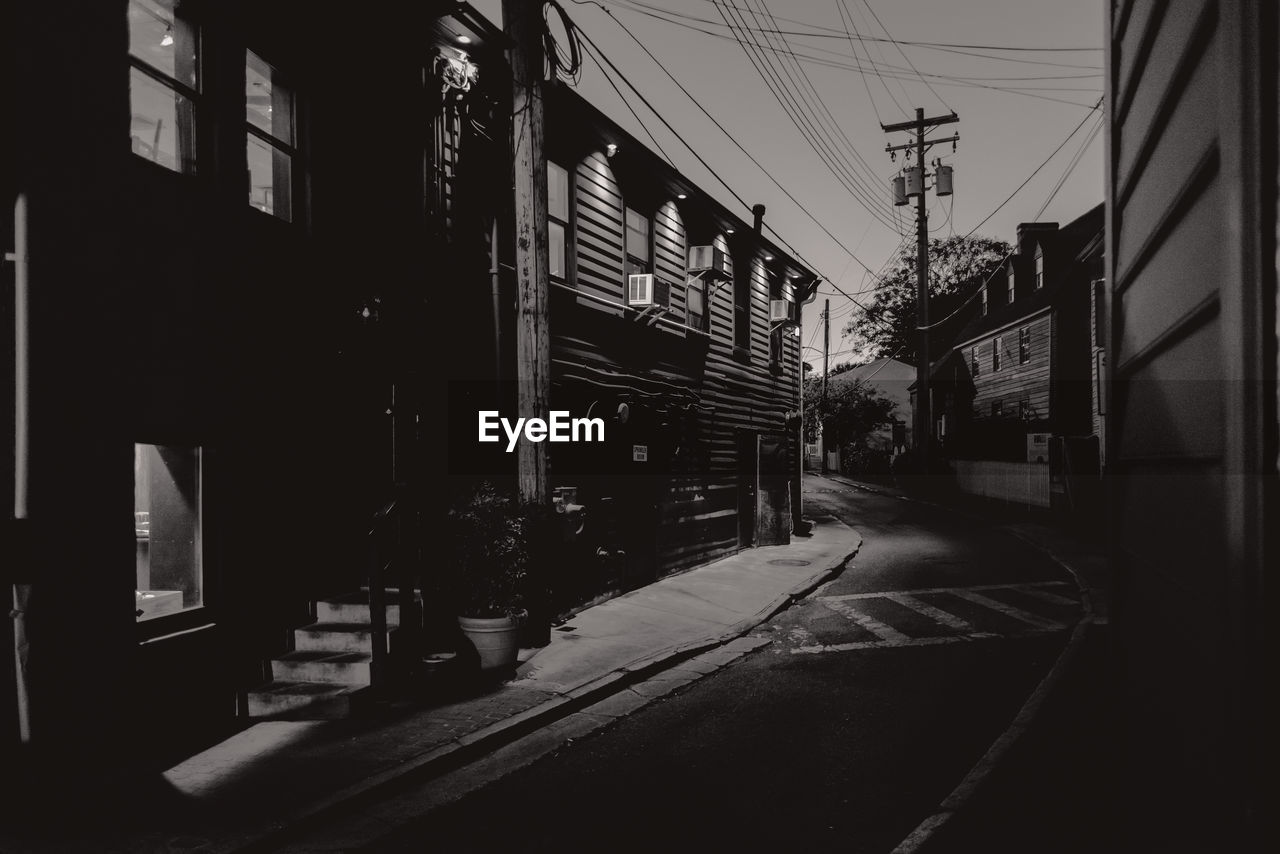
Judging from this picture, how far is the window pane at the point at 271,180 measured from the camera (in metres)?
8.33

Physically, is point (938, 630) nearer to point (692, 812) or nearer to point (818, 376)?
point (692, 812)

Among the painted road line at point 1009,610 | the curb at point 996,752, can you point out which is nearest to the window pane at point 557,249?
the painted road line at point 1009,610

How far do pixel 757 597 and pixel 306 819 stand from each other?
9.09m

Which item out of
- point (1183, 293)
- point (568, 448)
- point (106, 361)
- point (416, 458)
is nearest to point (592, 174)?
point (568, 448)

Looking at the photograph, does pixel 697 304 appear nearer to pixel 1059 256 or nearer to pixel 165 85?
pixel 165 85

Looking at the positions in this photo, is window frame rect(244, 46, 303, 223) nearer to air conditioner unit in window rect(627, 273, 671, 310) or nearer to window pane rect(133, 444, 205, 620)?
window pane rect(133, 444, 205, 620)

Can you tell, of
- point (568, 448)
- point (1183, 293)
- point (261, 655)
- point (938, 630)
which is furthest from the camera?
point (568, 448)

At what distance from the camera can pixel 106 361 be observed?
5828mm

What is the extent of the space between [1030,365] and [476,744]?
3574 cm

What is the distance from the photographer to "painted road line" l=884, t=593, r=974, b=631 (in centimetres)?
1116

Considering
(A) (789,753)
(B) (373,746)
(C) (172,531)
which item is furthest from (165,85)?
(A) (789,753)

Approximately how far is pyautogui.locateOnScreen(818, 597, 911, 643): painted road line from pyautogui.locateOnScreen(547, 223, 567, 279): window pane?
6.20m

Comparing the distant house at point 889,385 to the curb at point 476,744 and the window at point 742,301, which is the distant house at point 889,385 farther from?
the curb at point 476,744

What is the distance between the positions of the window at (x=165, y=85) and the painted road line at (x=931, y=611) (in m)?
9.55
